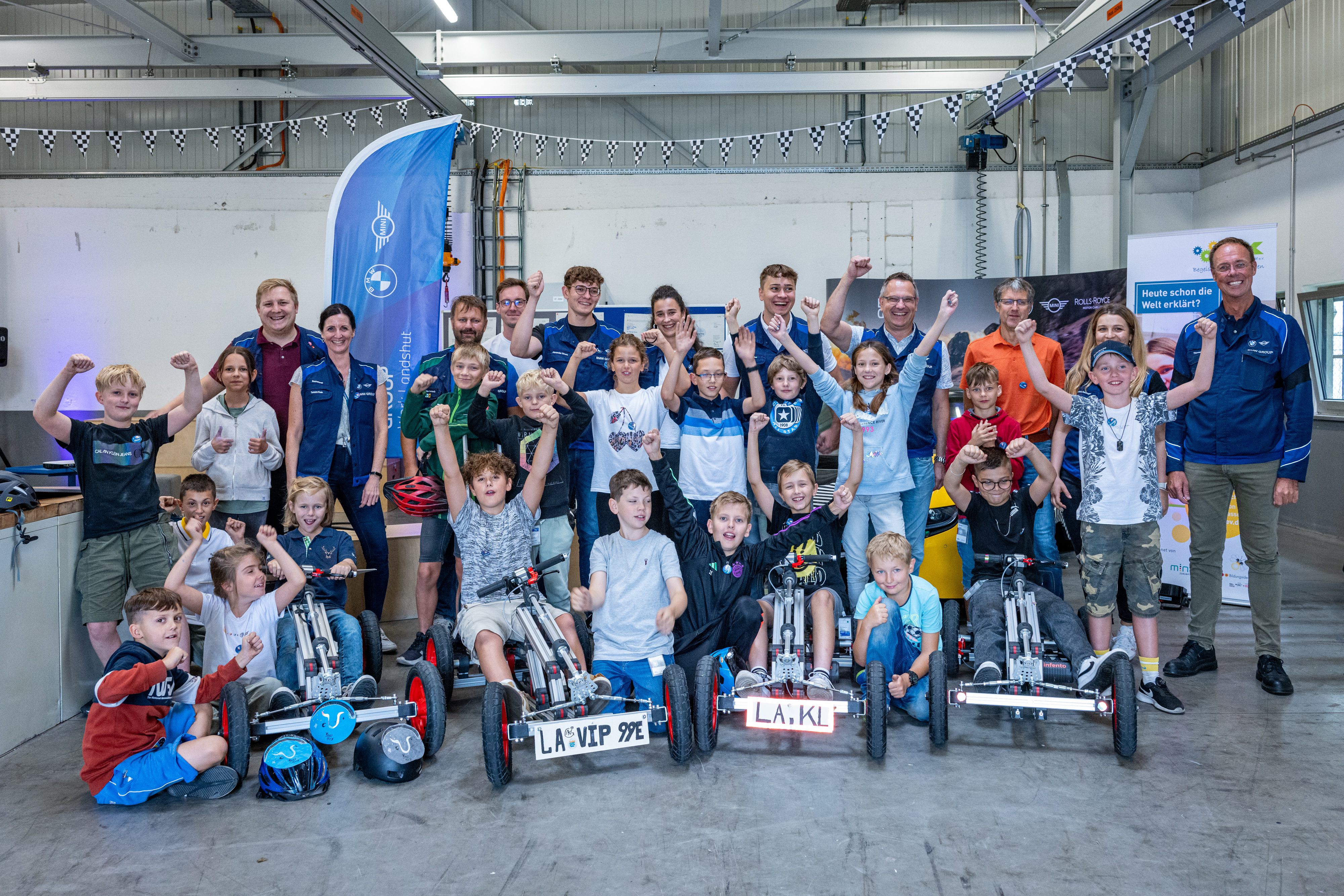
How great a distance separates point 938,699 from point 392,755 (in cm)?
179

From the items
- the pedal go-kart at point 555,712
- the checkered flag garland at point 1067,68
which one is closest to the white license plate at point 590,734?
the pedal go-kart at point 555,712

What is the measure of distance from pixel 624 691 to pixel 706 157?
23.2 feet

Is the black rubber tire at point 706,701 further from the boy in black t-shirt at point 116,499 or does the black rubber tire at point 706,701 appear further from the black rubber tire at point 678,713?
the boy in black t-shirt at point 116,499

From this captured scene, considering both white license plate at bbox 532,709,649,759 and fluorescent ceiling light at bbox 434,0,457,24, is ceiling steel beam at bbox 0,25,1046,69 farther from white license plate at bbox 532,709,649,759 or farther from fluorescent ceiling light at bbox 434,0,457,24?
white license plate at bbox 532,709,649,759

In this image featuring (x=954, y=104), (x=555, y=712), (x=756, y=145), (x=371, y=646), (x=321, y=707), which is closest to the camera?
(x=555, y=712)

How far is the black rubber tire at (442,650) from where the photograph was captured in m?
3.55

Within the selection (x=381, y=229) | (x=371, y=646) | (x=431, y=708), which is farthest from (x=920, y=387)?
(x=381, y=229)

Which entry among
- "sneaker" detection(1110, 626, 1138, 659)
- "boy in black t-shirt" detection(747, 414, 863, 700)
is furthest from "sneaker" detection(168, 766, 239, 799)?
"sneaker" detection(1110, 626, 1138, 659)

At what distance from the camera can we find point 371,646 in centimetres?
376

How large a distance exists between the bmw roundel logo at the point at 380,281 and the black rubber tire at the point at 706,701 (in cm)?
337

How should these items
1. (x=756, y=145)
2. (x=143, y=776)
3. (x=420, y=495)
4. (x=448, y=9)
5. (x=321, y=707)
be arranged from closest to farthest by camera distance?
(x=143, y=776) < (x=321, y=707) < (x=420, y=495) < (x=448, y=9) < (x=756, y=145)

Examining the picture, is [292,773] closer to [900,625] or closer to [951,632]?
[900,625]

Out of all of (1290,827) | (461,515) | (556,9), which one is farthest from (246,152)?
(1290,827)

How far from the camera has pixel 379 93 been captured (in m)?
8.47
